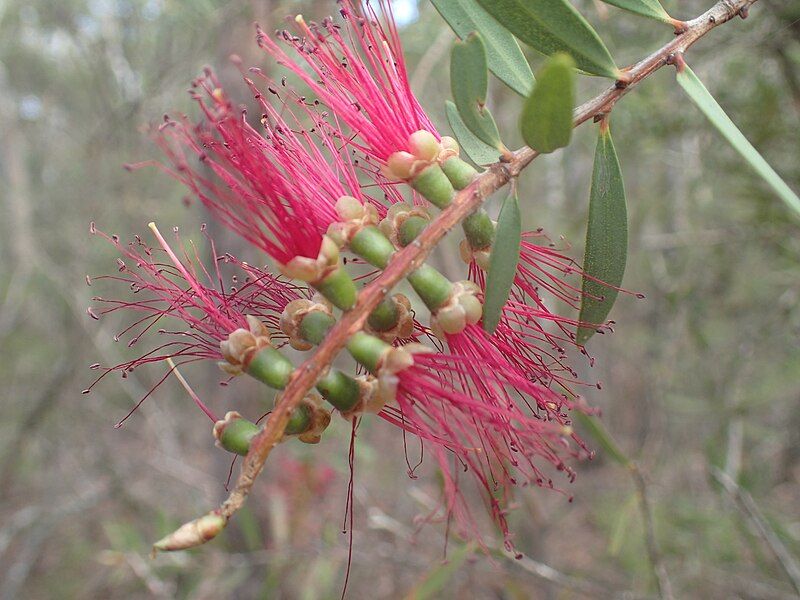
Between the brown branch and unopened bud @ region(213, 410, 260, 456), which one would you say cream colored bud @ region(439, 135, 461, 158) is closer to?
the brown branch

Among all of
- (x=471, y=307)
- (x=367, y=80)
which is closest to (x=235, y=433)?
(x=471, y=307)

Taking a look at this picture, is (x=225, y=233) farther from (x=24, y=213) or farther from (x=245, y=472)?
(x=24, y=213)

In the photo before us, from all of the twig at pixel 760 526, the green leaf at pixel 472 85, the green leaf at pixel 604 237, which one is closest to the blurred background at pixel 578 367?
the twig at pixel 760 526

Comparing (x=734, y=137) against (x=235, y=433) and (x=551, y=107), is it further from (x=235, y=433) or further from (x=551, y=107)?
(x=235, y=433)

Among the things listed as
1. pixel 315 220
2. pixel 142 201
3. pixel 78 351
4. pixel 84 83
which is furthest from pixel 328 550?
pixel 84 83

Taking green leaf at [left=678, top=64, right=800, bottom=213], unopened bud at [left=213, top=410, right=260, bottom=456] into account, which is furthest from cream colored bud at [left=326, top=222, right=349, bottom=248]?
green leaf at [left=678, top=64, right=800, bottom=213]

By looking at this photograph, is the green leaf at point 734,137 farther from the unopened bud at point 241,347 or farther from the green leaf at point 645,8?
the unopened bud at point 241,347
